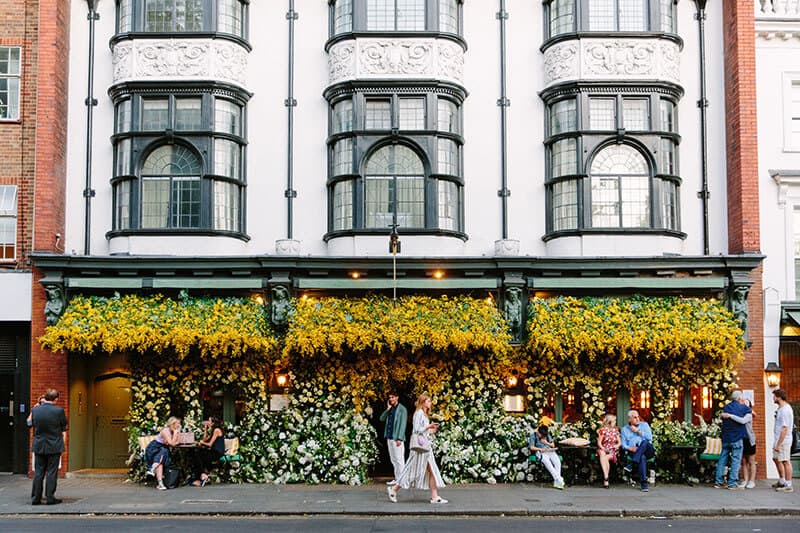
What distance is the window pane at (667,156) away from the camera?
18.4 meters

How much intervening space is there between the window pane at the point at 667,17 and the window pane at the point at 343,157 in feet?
22.4

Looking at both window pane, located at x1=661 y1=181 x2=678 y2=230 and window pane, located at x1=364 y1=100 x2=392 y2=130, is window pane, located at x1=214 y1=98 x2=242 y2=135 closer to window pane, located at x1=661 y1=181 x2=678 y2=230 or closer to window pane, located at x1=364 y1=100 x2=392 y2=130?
window pane, located at x1=364 y1=100 x2=392 y2=130

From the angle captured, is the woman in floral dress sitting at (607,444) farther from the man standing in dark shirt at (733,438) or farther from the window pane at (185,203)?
the window pane at (185,203)

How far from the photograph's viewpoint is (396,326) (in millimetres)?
16859

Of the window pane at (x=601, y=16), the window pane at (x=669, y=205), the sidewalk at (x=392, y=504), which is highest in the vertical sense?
the window pane at (x=601, y=16)

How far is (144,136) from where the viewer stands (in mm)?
18188

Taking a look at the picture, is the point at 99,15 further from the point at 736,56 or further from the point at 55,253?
the point at 736,56

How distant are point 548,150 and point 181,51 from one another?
765 centimetres

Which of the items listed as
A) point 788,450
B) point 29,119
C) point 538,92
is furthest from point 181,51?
point 788,450

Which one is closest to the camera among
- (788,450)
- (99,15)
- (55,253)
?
(788,450)

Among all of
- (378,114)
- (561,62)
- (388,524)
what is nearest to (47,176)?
(378,114)

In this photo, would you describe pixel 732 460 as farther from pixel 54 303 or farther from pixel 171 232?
pixel 54 303

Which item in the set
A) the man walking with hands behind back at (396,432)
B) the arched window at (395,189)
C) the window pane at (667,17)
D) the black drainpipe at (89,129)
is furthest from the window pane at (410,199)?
the black drainpipe at (89,129)

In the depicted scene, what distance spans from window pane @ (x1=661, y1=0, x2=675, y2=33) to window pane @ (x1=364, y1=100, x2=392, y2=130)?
5.86m
